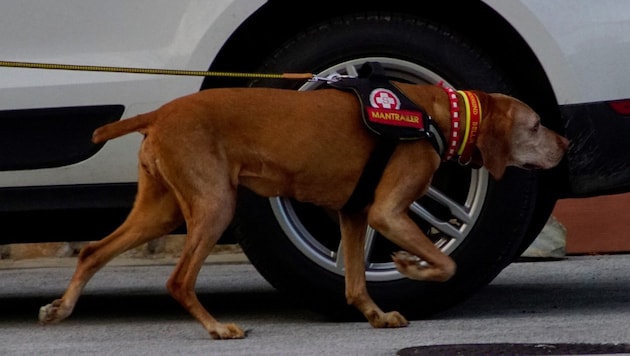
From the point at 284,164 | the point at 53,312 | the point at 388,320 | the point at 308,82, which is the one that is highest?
the point at 308,82

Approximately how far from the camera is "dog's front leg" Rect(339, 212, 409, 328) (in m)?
5.03

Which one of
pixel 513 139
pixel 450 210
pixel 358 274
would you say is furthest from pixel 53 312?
pixel 513 139

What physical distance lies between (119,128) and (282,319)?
1081 millimetres

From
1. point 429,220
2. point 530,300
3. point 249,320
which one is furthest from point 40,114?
point 530,300

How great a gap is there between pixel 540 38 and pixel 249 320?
1.51 metres

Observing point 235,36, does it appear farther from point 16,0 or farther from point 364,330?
point 364,330

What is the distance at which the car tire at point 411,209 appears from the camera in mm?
5137

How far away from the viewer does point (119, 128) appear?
4816 mm

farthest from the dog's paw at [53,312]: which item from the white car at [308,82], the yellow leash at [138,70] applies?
the yellow leash at [138,70]

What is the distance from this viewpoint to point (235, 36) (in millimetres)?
5141

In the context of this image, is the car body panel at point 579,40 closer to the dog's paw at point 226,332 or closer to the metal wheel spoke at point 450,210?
the metal wheel spoke at point 450,210

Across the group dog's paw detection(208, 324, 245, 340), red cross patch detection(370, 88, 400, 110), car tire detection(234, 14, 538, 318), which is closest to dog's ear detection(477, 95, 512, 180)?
car tire detection(234, 14, 538, 318)

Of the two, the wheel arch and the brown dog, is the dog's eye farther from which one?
the wheel arch

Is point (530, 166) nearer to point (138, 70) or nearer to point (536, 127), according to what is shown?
point (536, 127)
